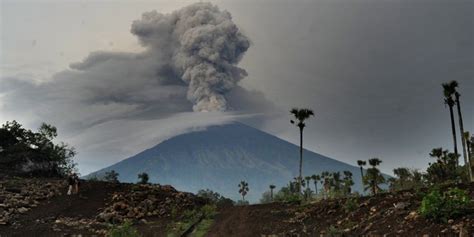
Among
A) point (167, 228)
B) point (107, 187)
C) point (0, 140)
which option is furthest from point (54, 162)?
point (167, 228)

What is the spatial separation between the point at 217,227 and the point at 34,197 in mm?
14256

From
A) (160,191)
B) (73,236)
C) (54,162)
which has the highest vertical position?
(54,162)

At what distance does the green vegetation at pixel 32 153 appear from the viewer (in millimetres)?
44406

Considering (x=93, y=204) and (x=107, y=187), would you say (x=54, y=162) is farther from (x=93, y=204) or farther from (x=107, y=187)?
(x=93, y=204)

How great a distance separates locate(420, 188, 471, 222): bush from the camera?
41.4 feet

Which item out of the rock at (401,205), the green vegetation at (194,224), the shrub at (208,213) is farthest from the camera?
the shrub at (208,213)

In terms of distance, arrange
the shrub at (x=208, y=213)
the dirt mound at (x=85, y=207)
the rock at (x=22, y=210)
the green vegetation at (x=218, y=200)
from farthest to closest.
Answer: the green vegetation at (x=218, y=200)
the shrub at (x=208, y=213)
the rock at (x=22, y=210)
the dirt mound at (x=85, y=207)

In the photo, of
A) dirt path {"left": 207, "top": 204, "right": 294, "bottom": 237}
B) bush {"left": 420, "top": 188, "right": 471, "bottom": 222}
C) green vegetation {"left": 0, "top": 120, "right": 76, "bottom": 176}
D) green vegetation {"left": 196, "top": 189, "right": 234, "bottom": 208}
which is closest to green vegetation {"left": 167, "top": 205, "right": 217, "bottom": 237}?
dirt path {"left": 207, "top": 204, "right": 294, "bottom": 237}

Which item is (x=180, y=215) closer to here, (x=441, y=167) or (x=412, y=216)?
(x=412, y=216)

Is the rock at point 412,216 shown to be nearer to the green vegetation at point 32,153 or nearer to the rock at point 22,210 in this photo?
the rock at point 22,210

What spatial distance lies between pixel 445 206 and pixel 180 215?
18.0m

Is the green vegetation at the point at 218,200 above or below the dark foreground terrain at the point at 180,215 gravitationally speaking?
above

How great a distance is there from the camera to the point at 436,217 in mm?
12875

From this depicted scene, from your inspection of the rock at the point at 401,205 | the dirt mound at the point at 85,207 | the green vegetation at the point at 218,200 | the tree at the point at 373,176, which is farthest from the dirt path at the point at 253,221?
the tree at the point at 373,176
